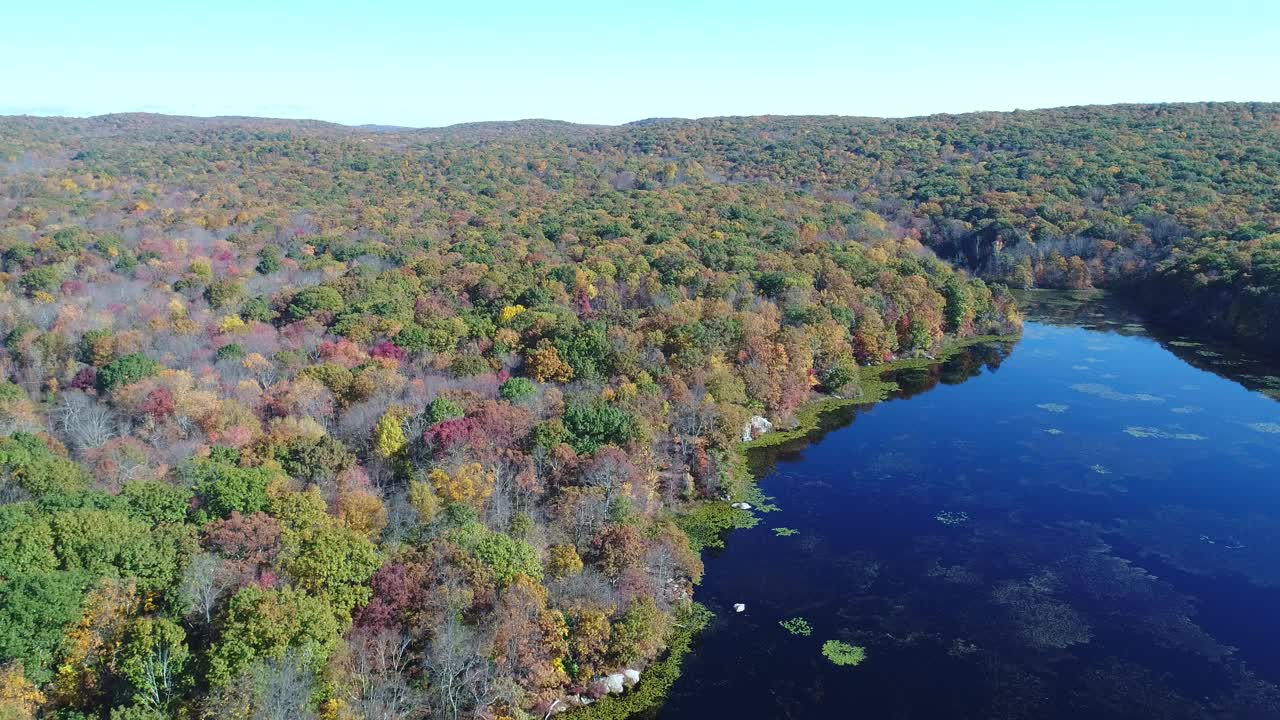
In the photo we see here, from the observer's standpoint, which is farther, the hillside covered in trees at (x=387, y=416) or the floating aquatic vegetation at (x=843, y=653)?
the floating aquatic vegetation at (x=843, y=653)

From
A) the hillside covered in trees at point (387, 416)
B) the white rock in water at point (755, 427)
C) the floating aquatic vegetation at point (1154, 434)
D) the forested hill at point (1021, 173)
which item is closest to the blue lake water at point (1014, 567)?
the floating aquatic vegetation at point (1154, 434)

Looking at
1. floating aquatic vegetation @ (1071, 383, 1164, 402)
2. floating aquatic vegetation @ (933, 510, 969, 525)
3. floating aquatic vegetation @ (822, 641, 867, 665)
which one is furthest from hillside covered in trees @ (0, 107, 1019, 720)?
floating aquatic vegetation @ (1071, 383, 1164, 402)

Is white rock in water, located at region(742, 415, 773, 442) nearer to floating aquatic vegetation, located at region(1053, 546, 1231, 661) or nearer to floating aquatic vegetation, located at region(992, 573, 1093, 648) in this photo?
floating aquatic vegetation, located at region(992, 573, 1093, 648)

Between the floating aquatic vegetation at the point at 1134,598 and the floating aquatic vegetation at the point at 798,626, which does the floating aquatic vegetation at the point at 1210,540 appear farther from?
the floating aquatic vegetation at the point at 798,626

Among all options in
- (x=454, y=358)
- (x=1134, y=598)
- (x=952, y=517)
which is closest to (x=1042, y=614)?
(x=1134, y=598)

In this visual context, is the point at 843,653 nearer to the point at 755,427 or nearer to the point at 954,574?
the point at 954,574

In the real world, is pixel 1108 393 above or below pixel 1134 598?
above

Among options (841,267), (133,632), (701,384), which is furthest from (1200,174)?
(133,632)

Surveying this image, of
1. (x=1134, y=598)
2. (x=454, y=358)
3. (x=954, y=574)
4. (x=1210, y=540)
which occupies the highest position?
(x=454, y=358)
